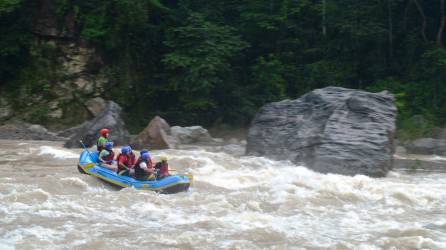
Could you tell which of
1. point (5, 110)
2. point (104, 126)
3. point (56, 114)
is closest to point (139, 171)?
point (104, 126)

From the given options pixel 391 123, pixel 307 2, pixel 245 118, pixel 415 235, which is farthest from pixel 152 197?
pixel 307 2

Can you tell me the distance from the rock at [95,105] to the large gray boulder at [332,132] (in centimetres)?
717

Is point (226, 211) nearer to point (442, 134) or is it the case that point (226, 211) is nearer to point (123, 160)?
point (123, 160)

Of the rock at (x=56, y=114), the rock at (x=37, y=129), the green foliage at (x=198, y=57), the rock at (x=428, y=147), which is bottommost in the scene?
the rock at (x=428, y=147)

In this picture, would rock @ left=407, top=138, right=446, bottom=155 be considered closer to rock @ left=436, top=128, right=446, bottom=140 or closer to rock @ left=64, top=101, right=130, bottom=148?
rock @ left=436, top=128, right=446, bottom=140

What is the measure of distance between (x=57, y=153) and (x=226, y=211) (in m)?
6.47

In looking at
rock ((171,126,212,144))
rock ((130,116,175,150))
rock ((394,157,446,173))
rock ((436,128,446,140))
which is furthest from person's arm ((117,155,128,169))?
rock ((436,128,446,140))

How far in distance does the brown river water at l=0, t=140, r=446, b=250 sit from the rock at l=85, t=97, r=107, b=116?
26.1 ft

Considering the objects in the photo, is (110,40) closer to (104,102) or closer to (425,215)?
(104,102)

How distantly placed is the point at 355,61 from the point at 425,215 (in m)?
14.1

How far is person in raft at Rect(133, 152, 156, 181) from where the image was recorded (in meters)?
11.0

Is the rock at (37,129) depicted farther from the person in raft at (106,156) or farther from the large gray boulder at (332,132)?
the person in raft at (106,156)

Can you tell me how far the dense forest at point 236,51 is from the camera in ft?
69.8

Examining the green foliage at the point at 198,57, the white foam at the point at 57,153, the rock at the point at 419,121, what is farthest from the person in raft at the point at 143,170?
the rock at the point at 419,121
